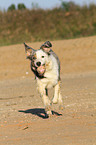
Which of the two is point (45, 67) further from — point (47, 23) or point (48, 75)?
point (47, 23)

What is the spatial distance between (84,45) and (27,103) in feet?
62.5

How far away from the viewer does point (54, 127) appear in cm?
841

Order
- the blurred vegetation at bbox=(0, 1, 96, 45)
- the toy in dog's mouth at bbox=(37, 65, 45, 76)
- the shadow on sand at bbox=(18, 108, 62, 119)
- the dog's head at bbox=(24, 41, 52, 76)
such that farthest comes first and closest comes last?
the blurred vegetation at bbox=(0, 1, 96, 45), the shadow on sand at bbox=(18, 108, 62, 119), the toy in dog's mouth at bbox=(37, 65, 45, 76), the dog's head at bbox=(24, 41, 52, 76)

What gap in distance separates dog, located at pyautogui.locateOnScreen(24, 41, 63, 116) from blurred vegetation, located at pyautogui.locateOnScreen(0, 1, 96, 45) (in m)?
27.7

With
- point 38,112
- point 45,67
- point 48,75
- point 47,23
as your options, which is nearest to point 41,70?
point 45,67

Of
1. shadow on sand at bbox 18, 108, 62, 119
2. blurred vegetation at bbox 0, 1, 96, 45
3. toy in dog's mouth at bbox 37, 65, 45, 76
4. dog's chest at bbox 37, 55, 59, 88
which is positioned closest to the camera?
toy in dog's mouth at bbox 37, 65, 45, 76

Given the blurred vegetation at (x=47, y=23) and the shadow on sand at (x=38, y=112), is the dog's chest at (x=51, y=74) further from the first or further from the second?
the blurred vegetation at (x=47, y=23)

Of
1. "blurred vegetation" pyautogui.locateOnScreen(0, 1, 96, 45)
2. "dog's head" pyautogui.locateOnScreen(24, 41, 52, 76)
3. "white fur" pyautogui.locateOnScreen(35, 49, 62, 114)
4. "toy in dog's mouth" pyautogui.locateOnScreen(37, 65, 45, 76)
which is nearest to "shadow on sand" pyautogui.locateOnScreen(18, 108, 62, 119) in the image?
"white fur" pyautogui.locateOnScreen(35, 49, 62, 114)

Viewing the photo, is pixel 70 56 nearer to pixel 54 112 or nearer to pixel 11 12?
pixel 11 12

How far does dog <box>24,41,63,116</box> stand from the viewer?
25.5 ft

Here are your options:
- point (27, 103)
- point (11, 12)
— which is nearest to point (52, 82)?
point (27, 103)

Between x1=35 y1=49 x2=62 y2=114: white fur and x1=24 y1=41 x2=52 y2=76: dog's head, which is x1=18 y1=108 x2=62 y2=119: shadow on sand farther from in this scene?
x1=24 y1=41 x2=52 y2=76: dog's head

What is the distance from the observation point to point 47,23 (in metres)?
39.2

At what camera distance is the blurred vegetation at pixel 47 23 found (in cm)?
3672
